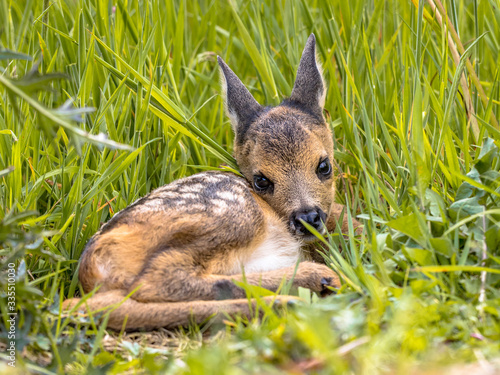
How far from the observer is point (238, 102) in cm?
515

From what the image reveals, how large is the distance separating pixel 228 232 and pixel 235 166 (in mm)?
1305

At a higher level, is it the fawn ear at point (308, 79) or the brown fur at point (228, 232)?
the fawn ear at point (308, 79)

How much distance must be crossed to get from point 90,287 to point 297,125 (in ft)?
6.96

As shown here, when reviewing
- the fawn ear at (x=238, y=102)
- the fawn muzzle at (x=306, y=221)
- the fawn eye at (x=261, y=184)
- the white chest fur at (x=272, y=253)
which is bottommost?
the white chest fur at (x=272, y=253)

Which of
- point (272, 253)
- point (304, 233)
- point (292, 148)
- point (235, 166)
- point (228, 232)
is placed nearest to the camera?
point (228, 232)

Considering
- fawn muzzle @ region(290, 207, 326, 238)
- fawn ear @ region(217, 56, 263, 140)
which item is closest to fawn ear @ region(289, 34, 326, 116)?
fawn ear @ region(217, 56, 263, 140)

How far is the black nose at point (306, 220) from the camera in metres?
4.26

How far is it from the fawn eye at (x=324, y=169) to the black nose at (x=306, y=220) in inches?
17.2

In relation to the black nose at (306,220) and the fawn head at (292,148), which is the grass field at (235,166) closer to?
the fawn head at (292,148)

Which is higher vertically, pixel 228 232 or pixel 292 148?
pixel 292 148

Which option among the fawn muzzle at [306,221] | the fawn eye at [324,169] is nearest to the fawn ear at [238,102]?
the fawn eye at [324,169]

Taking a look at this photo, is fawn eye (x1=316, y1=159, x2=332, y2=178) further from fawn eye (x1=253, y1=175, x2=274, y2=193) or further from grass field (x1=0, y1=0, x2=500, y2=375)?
fawn eye (x1=253, y1=175, x2=274, y2=193)

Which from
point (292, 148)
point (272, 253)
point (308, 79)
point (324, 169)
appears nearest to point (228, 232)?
point (272, 253)

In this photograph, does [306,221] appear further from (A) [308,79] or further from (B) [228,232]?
(A) [308,79]
